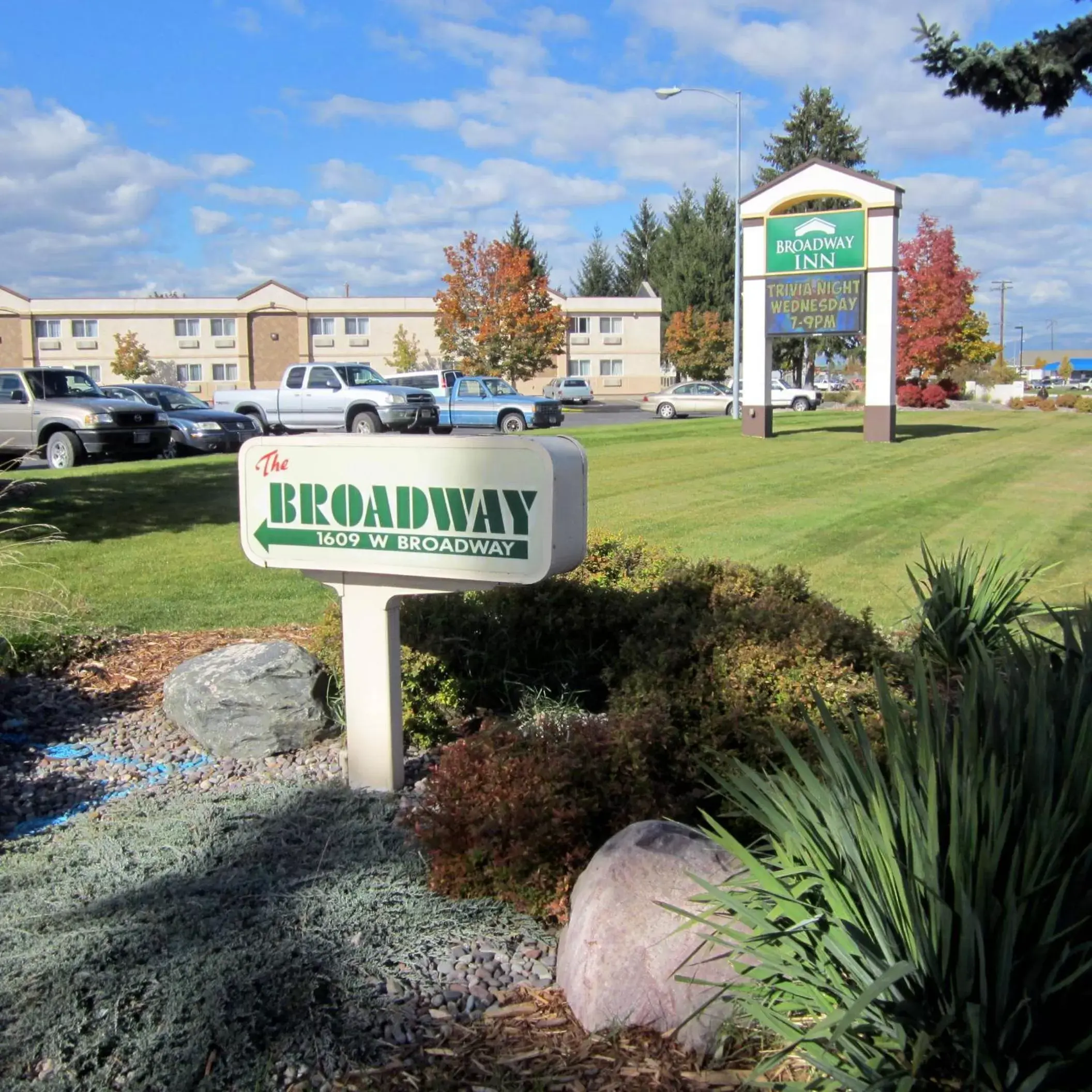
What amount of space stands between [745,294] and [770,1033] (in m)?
24.5

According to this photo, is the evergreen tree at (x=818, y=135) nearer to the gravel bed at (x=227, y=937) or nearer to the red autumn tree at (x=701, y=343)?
the red autumn tree at (x=701, y=343)

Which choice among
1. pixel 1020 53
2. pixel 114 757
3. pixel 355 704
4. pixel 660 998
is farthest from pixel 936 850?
pixel 1020 53

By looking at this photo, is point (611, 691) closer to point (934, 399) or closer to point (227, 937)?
point (227, 937)

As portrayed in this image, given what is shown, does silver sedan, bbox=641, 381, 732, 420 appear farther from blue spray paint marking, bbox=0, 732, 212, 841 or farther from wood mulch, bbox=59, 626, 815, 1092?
wood mulch, bbox=59, 626, 815, 1092

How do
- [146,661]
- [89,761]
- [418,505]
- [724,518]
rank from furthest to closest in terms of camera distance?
[724,518], [146,661], [89,761], [418,505]

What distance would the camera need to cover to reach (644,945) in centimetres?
301

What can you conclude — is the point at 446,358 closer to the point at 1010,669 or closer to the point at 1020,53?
the point at 1020,53

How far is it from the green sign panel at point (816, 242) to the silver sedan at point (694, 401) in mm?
17702

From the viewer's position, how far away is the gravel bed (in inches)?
112

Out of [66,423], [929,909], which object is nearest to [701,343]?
[66,423]

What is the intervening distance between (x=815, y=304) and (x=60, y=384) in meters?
15.3

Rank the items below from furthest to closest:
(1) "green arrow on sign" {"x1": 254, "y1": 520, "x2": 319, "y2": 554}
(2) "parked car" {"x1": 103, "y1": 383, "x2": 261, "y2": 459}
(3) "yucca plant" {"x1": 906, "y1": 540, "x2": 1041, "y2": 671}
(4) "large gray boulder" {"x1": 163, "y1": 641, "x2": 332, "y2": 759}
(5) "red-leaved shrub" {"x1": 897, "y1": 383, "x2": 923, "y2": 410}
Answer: (5) "red-leaved shrub" {"x1": 897, "y1": 383, "x2": 923, "y2": 410} < (2) "parked car" {"x1": 103, "y1": 383, "x2": 261, "y2": 459} < (3) "yucca plant" {"x1": 906, "y1": 540, "x2": 1041, "y2": 671} < (4) "large gray boulder" {"x1": 163, "y1": 641, "x2": 332, "y2": 759} < (1) "green arrow on sign" {"x1": 254, "y1": 520, "x2": 319, "y2": 554}

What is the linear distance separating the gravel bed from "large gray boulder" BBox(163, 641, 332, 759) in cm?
29

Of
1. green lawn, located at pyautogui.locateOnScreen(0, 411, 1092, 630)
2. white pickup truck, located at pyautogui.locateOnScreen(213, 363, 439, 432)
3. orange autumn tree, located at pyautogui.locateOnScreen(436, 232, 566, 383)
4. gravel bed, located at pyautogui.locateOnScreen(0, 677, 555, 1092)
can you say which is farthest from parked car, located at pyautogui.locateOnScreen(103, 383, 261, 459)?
orange autumn tree, located at pyautogui.locateOnScreen(436, 232, 566, 383)
